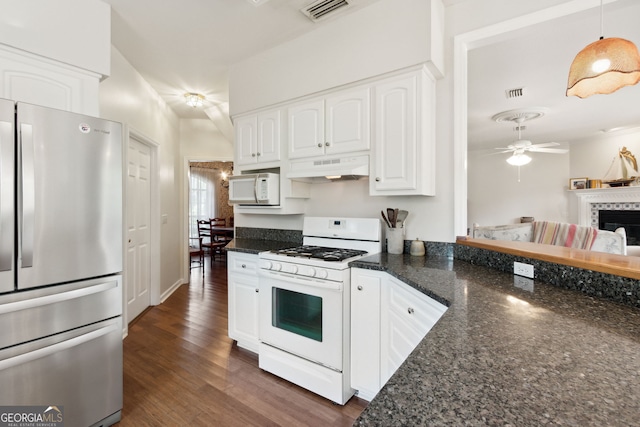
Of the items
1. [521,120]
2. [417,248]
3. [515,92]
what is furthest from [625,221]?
[417,248]

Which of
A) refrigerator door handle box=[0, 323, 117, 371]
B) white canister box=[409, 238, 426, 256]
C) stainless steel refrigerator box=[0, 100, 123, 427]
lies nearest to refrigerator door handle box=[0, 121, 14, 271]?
stainless steel refrigerator box=[0, 100, 123, 427]

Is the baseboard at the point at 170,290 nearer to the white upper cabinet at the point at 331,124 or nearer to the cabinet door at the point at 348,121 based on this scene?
the white upper cabinet at the point at 331,124

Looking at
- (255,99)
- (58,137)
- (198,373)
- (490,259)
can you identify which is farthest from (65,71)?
(490,259)

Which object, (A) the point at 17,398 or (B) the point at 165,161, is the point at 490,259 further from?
(B) the point at 165,161

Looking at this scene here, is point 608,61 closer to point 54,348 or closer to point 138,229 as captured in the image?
point 54,348

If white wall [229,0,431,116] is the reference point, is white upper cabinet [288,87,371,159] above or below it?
below

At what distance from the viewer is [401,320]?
1631 millimetres

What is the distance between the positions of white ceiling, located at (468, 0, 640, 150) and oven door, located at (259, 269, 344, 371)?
215 cm

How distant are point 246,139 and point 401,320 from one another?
222 centimetres

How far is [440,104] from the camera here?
217 cm

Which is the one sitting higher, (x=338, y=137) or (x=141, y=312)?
(x=338, y=137)

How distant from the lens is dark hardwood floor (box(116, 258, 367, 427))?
5.81ft

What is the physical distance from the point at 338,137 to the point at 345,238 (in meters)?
0.81

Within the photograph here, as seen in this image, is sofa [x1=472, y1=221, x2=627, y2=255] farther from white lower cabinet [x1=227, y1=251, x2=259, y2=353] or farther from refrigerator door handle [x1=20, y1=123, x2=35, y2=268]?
refrigerator door handle [x1=20, y1=123, x2=35, y2=268]
